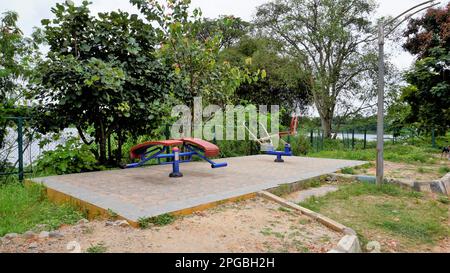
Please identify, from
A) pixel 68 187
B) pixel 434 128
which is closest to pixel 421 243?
pixel 68 187

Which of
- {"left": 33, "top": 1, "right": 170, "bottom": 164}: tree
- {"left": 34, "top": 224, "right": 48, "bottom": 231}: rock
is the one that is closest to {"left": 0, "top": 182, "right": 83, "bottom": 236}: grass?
{"left": 34, "top": 224, "right": 48, "bottom": 231}: rock

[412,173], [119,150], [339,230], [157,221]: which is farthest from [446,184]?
[119,150]

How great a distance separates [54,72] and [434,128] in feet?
49.9

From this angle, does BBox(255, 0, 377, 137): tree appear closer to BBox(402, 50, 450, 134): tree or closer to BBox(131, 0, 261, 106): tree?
BBox(402, 50, 450, 134): tree

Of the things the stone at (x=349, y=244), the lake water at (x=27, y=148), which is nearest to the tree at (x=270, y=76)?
the lake water at (x=27, y=148)

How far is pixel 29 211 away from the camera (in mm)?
4328

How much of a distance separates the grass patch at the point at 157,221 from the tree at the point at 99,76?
3.33m

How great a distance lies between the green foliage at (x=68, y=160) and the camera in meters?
6.47

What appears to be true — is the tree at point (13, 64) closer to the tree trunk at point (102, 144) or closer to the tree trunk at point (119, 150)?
the tree trunk at point (102, 144)

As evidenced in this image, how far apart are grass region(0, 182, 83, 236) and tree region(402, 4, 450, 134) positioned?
13.2m

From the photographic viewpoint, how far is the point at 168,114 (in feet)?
25.8

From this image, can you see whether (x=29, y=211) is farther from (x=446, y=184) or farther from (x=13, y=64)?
(x=446, y=184)

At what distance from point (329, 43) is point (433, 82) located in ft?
24.2
